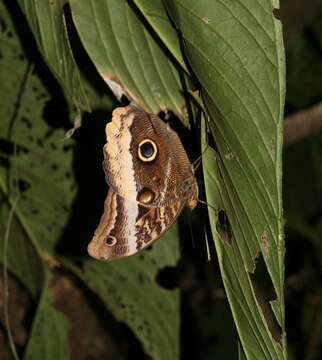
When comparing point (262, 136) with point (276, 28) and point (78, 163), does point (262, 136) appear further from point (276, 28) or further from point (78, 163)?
point (78, 163)

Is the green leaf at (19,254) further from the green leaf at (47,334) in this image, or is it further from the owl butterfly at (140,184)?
the owl butterfly at (140,184)

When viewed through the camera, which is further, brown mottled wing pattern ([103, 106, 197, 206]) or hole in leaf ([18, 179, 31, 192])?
hole in leaf ([18, 179, 31, 192])

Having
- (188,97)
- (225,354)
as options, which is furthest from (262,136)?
(225,354)

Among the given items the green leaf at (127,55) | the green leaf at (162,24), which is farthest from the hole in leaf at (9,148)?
the green leaf at (162,24)

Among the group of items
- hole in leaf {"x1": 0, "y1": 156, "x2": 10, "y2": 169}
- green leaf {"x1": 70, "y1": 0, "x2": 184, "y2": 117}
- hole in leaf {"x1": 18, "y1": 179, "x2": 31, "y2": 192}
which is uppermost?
green leaf {"x1": 70, "y1": 0, "x2": 184, "y2": 117}

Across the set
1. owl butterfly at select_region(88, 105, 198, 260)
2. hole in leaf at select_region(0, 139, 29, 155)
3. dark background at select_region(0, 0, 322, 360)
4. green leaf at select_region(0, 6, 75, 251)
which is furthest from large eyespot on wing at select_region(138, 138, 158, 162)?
dark background at select_region(0, 0, 322, 360)

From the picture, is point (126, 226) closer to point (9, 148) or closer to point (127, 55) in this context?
point (127, 55)

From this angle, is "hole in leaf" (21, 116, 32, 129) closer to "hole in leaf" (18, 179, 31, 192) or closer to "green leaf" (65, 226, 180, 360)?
"hole in leaf" (18, 179, 31, 192)
